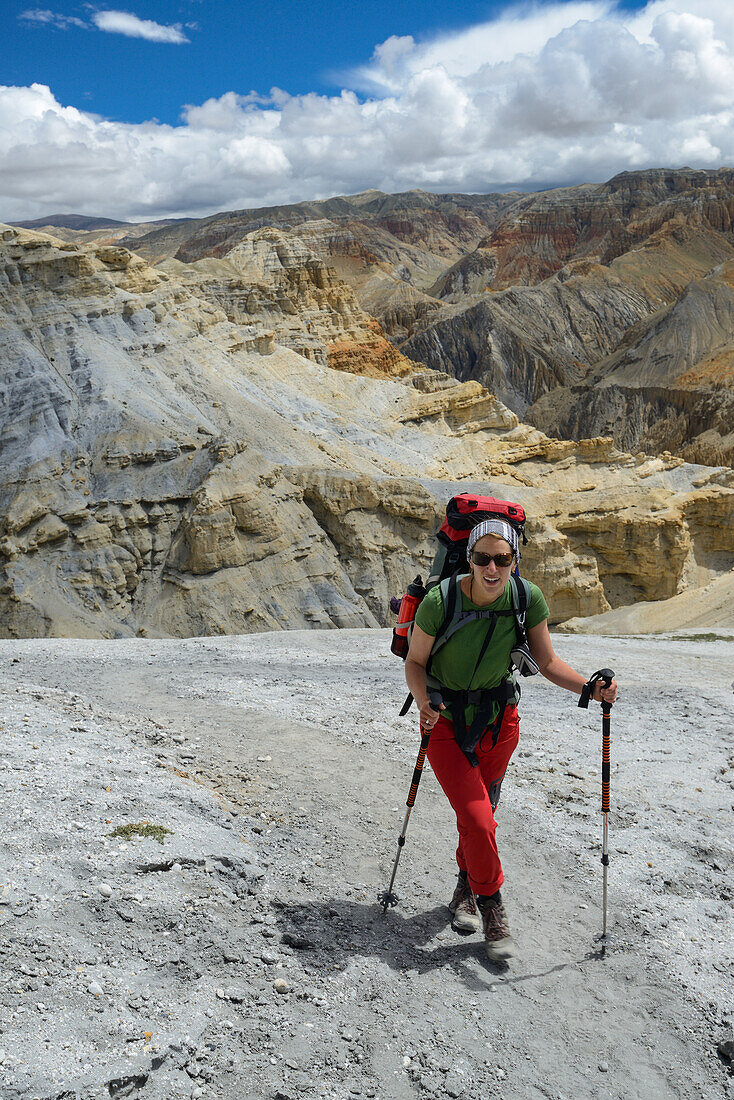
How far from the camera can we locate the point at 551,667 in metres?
4.09

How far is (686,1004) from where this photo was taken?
12.5 feet

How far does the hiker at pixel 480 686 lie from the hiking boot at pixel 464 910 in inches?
6.9

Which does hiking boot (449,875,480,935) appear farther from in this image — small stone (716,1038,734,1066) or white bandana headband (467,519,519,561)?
Result: white bandana headband (467,519,519,561)

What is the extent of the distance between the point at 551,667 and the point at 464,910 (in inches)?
55.3

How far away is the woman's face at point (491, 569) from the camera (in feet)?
12.5

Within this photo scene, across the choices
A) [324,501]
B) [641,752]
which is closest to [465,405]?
[324,501]

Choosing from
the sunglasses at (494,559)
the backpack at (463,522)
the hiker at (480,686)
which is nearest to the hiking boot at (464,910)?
the hiker at (480,686)

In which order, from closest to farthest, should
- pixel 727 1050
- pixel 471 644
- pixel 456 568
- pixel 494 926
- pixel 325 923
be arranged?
pixel 727 1050 → pixel 471 644 → pixel 494 926 → pixel 325 923 → pixel 456 568

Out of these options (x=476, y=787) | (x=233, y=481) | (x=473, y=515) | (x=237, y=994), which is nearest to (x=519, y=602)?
(x=473, y=515)

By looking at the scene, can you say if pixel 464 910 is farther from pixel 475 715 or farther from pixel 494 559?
pixel 494 559

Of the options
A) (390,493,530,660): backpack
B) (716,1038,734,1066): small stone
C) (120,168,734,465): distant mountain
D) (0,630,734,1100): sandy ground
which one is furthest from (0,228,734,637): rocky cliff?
(120,168,734,465): distant mountain

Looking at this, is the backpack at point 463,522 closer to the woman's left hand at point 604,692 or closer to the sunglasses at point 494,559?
the sunglasses at point 494,559

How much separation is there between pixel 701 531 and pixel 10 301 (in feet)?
97.2

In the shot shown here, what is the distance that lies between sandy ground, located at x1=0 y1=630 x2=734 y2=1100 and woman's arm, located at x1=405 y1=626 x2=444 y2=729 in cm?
121
